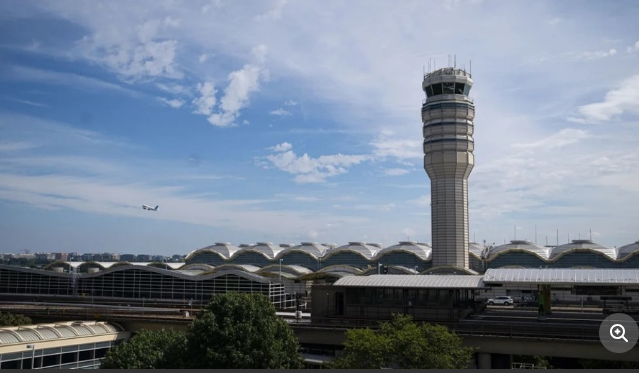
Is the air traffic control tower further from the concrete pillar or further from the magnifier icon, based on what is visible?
the concrete pillar

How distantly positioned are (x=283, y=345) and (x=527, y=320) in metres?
24.4

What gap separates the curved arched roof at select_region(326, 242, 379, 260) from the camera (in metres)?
124

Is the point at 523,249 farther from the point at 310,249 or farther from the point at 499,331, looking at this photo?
the point at 499,331

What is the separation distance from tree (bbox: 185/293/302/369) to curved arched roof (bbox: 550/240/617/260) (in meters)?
90.0

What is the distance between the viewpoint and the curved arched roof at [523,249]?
113 metres

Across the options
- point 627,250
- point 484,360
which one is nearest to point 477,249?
point 627,250

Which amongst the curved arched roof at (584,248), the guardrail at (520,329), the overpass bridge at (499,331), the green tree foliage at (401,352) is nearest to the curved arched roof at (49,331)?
the overpass bridge at (499,331)

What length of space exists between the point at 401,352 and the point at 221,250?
117 meters

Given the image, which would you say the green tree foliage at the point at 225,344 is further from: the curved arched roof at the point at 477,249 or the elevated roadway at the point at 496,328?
the curved arched roof at the point at 477,249

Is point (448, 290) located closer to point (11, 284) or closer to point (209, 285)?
point (209, 285)

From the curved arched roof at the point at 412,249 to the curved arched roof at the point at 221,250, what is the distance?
38958 millimetres

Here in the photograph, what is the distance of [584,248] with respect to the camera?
108 metres

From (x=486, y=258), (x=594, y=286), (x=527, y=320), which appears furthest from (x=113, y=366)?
(x=486, y=258)

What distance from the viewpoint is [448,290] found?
156 feet
